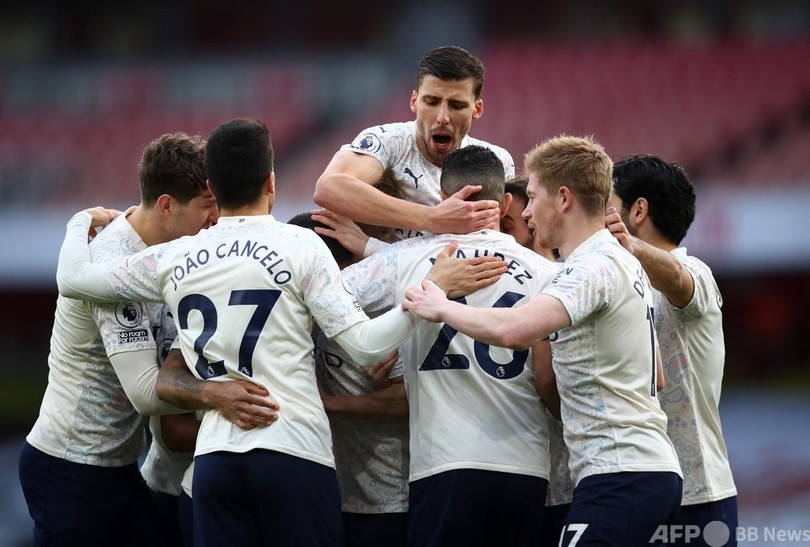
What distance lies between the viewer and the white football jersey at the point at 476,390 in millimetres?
4469

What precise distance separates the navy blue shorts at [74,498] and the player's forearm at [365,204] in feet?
5.45

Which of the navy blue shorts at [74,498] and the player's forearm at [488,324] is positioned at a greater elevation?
the player's forearm at [488,324]

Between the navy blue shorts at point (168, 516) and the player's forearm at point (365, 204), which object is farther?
the navy blue shorts at point (168, 516)

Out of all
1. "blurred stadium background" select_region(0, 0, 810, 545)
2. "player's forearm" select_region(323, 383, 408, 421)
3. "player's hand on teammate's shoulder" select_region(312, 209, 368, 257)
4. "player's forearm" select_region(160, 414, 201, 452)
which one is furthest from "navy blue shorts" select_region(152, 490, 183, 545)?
"blurred stadium background" select_region(0, 0, 810, 545)

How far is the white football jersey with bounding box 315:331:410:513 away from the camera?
4.94 m

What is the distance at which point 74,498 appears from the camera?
5.09 meters

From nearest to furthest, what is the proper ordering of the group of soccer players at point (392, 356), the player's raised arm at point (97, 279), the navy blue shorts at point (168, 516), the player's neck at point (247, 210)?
1. the group of soccer players at point (392, 356)
2. the player's neck at point (247, 210)
3. the player's raised arm at point (97, 279)
4. the navy blue shorts at point (168, 516)

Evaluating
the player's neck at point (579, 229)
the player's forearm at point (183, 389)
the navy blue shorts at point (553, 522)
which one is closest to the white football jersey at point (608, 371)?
the player's neck at point (579, 229)

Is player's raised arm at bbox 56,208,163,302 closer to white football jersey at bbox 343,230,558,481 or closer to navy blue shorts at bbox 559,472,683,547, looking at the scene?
white football jersey at bbox 343,230,558,481

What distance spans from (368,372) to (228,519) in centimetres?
100

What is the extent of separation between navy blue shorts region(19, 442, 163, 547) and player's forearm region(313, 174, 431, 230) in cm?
166

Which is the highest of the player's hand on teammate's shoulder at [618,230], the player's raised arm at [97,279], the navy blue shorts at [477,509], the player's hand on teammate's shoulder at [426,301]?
the player's hand on teammate's shoulder at [618,230]

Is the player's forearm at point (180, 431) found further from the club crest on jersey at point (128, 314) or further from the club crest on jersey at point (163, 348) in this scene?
the club crest on jersey at point (128, 314)

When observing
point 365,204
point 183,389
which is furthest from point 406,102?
point 183,389
